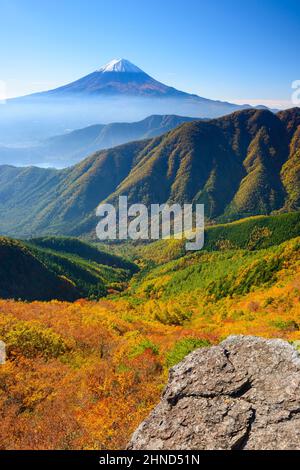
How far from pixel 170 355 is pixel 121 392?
6.77 meters

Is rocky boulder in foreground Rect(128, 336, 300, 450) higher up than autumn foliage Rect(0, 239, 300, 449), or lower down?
higher up

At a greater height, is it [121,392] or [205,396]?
[205,396]

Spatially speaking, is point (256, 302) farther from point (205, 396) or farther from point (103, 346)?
point (205, 396)

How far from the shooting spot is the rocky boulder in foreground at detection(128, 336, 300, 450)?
17312mm

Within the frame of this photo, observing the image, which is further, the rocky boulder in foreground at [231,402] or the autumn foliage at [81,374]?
→ the autumn foliage at [81,374]

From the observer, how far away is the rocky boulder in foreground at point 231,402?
56.8 ft

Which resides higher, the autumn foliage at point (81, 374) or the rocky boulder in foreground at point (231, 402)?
the rocky boulder in foreground at point (231, 402)

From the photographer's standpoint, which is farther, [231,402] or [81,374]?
[81,374]

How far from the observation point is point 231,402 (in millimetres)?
19016

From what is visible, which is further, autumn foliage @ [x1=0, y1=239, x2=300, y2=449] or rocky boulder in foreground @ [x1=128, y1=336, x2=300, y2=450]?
autumn foliage @ [x1=0, y1=239, x2=300, y2=449]

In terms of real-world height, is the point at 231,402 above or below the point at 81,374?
above

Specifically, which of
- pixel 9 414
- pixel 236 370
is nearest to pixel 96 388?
pixel 9 414
